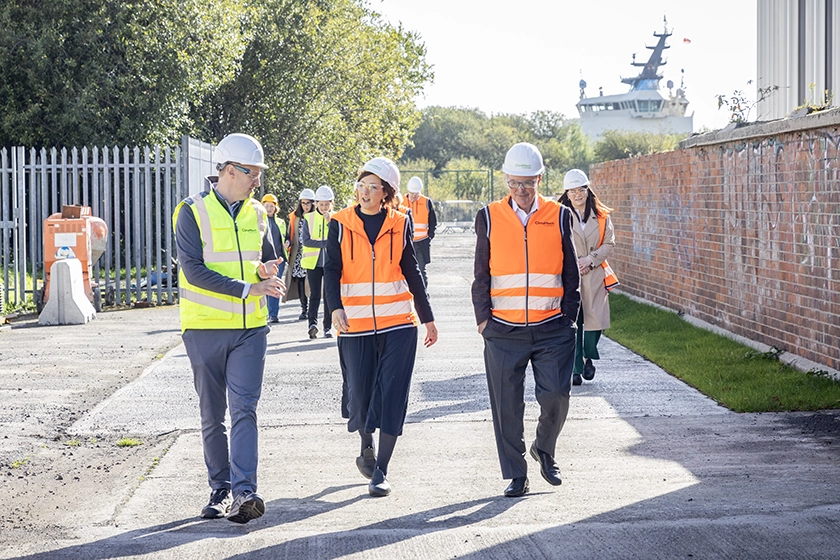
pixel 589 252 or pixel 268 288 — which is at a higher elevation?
pixel 589 252

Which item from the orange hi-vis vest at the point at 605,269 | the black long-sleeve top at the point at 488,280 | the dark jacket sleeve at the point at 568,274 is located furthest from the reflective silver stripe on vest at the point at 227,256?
the orange hi-vis vest at the point at 605,269

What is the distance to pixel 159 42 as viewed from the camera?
24.6m

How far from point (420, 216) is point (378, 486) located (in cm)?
1083

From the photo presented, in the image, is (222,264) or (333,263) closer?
(222,264)

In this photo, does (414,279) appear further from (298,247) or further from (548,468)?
(298,247)

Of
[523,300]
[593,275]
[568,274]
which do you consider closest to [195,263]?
[523,300]

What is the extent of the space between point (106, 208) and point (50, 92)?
7.87 meters

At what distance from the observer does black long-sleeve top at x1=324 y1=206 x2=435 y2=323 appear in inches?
268

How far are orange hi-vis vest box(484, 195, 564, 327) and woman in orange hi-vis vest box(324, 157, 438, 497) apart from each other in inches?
21.4

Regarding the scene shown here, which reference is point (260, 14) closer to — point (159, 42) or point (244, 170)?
Answer: point (159, 42)

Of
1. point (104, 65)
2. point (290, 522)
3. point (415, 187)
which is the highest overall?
point (104, 65)

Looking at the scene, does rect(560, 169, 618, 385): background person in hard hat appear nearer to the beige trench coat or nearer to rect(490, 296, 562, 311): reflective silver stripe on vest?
the beige trench coat

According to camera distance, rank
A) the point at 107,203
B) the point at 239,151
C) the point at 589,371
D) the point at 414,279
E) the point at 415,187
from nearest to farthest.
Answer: the point at 239,151 < the point at 414,279 < the point at 589,371 < the point at 415,187 < the point at 107,203

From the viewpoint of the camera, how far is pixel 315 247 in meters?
14.5
